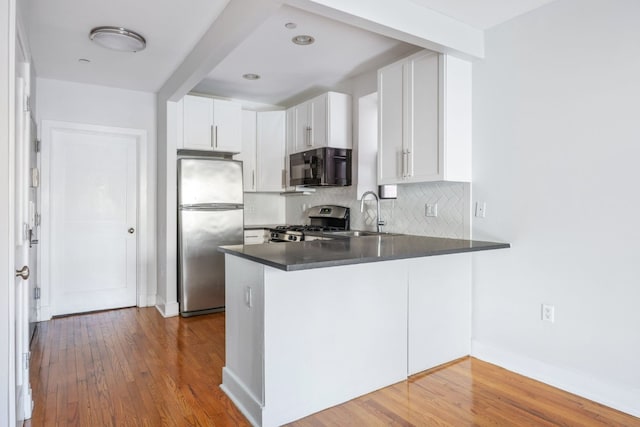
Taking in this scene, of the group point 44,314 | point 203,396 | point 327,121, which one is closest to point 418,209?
point 327,121

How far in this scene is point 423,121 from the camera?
289 centimetres

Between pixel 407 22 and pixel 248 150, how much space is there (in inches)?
109

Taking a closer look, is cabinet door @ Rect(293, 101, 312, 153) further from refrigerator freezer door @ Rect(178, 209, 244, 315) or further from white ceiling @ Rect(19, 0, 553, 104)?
refrigerator freezer door @ Rect(178, 209, 244, 315)

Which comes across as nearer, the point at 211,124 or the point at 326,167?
the point at 326,167

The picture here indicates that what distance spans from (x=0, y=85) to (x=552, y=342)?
→ 3.12 meters

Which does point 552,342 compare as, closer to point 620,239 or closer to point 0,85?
point 620,239

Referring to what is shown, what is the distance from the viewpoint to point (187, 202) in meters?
4.04

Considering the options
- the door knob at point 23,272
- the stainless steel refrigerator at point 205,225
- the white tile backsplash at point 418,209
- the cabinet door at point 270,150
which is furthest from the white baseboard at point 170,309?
the door knob at point 23,272

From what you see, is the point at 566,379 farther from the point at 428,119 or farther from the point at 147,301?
the point at 147,301

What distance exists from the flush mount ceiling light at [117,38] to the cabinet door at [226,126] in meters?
1.31

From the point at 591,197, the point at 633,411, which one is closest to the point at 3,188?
the point at 591,197

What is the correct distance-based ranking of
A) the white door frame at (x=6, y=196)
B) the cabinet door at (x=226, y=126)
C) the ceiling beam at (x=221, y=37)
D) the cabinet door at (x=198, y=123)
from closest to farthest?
1. the white door frame at (x=6, y=196)
2. the ceiling beam at (x=221, y=37)
3. the cabinet door at (x=198, y=123)
4. the cabinet door at (x=226, y=126)

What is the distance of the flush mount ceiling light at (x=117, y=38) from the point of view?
2.86 meters

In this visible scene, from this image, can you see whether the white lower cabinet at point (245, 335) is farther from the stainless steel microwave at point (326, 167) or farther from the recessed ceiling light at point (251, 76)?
the recessed ceiling light at point (251, 76)
